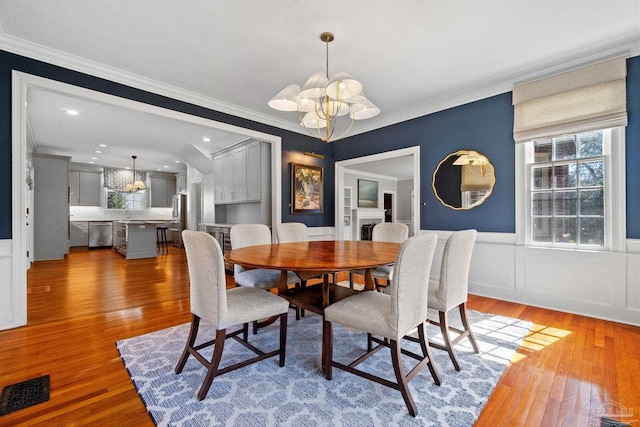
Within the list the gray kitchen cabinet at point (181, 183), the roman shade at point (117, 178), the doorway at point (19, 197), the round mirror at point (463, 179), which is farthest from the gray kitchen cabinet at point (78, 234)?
the round mirror at point (463, 179)

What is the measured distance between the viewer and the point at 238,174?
18.4ft

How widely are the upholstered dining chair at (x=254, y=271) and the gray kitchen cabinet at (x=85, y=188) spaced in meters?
8.50

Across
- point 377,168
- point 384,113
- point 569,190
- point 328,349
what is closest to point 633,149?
point 569,190

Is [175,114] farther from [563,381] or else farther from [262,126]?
[563,381]

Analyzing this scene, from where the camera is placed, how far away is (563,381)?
1768 millimetres

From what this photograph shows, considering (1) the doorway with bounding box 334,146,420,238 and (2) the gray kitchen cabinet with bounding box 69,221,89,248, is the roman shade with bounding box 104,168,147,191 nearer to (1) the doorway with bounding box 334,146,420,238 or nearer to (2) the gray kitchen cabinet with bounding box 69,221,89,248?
(2) the gray kitchen cabinet with bounding box 69,221,89,248

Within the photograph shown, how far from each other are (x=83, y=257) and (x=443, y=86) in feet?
27.7

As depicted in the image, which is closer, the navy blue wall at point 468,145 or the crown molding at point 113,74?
the crown molding at point 113,74

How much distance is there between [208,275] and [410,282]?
1.17 m

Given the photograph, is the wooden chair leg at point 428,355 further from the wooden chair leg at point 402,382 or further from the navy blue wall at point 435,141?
the navy blue wall at point 435,141

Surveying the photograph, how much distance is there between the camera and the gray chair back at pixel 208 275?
5.32 ft

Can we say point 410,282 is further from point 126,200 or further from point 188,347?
point 126,200

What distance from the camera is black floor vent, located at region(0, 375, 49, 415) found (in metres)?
1.54

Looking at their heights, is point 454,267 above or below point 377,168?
below
